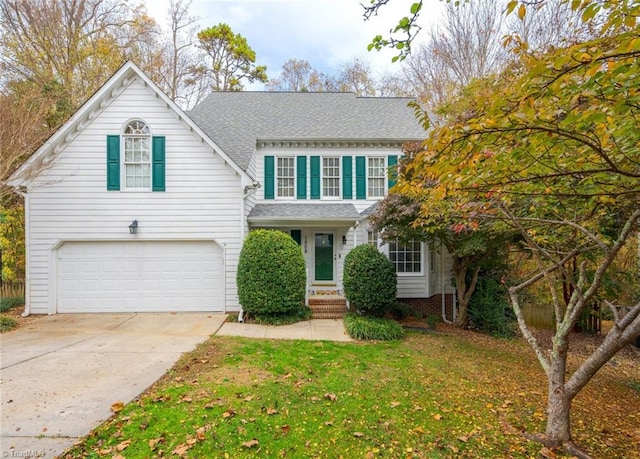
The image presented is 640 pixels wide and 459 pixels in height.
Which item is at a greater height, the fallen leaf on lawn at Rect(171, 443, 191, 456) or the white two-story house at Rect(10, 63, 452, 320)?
the white two-story house at Rect(10, 63, 452, 320)

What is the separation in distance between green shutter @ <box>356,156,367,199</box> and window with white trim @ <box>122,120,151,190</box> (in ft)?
22.1

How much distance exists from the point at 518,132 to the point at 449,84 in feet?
52.1

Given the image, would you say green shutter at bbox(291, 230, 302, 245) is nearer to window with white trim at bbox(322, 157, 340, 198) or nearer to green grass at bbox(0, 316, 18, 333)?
window with white trim at bbox(322, 157, 340, 198)

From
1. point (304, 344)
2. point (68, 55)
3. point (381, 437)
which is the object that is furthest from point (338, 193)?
point (68, 55)

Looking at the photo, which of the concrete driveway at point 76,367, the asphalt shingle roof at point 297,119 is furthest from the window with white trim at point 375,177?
the concrete driveway at point 76,367

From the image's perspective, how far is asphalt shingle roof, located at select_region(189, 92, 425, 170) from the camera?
11.2m

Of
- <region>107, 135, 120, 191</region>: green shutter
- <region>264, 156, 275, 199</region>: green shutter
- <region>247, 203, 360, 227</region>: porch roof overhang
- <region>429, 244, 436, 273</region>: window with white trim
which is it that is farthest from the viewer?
<region>264, 156, 275, 199</region>: green shutter

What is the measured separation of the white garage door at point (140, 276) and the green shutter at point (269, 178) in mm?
2816

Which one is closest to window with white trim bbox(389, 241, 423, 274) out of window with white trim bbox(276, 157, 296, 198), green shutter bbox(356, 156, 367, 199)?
green shutter bbox(356, 156, 367, 199)

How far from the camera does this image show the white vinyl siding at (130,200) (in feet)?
29.5

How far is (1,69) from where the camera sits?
13289mm

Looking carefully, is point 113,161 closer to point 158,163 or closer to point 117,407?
point 158,163

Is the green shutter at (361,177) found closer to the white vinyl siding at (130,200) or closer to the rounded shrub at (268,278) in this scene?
the rounded shrub at (268,278)

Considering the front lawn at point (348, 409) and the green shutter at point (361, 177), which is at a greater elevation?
the green shutter at point (361, 177)
